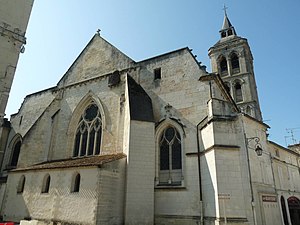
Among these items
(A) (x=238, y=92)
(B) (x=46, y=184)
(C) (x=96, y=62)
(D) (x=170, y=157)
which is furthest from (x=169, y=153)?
(A) (x=238, y=92)

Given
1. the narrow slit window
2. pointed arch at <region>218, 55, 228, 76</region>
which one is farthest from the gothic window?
pointed arch at <region>218, 55, 228, 76</region>

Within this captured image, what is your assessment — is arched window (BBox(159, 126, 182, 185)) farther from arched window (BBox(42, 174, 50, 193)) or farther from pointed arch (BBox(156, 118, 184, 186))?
arched window (BBox(42, 174, 50, 193))

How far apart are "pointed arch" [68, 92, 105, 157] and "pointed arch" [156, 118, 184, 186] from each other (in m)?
3.56

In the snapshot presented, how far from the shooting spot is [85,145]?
1357cm

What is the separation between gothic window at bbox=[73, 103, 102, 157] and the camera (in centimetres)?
1319

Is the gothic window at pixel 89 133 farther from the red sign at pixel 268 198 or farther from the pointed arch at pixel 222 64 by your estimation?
the pointed arch at pixel 222 64

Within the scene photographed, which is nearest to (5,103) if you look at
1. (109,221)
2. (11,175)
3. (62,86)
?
(11,175)

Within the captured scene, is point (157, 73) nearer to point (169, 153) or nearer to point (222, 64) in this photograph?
point (169, 153)

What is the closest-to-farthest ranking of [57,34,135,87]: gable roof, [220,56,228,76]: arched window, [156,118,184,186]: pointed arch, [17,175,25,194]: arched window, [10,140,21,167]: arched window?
[156,118,184,186]: pointed arch → [17,175,25,194]: arched window → [57,34,135,87]: gable roof → [10,140,21,167]: arched window → [220,56,228,76]: arched window

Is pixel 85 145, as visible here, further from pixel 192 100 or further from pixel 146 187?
pixel 192 100

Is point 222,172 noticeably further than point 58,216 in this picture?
No

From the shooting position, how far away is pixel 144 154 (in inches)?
412

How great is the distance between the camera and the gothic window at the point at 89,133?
13.2 metres

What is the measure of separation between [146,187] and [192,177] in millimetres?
2079
